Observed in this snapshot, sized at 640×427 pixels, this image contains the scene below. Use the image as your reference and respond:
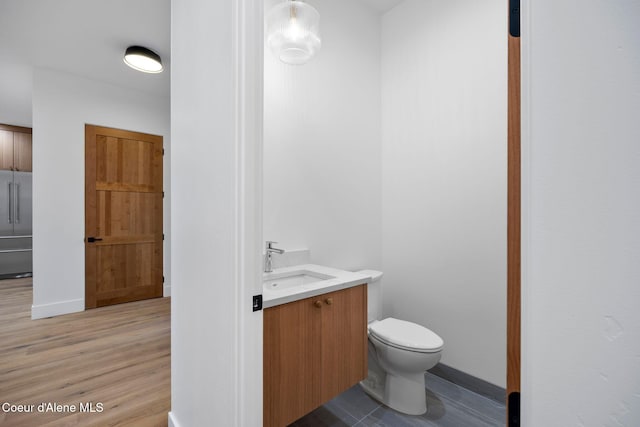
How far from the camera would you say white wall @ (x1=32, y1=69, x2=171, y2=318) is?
308cm

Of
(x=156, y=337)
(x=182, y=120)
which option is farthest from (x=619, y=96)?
(x=156, y=337)

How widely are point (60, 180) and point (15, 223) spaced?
2.80m

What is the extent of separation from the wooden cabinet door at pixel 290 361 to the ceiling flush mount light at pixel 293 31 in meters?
1.45

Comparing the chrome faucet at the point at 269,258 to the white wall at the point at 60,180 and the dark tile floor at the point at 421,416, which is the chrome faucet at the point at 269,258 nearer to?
the dark tile floor at the point at 421,416

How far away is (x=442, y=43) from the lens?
2.09 m

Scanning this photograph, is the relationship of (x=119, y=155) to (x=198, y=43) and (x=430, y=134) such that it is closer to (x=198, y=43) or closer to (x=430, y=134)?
(x=198, y=43)

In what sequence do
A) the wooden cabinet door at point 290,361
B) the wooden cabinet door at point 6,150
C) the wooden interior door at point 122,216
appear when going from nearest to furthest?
the wooden cabinet door at point 290,361, the wooden interior door at point 122,216, the wooden cabinet door at point 6,150

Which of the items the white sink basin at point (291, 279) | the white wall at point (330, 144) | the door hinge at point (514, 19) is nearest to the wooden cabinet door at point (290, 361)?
the white sink basin at point (291, 279)

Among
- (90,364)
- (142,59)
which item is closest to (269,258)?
(90,364)

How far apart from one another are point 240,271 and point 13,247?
6.34 metres

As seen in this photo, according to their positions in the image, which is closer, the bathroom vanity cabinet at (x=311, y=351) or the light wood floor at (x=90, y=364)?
the bathroom vanity cabinet at (x=311, y=351)

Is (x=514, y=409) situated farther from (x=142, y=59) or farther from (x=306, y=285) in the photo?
(x=142, y=59)

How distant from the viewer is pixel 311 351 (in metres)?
1.33

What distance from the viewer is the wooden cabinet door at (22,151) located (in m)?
4.70
